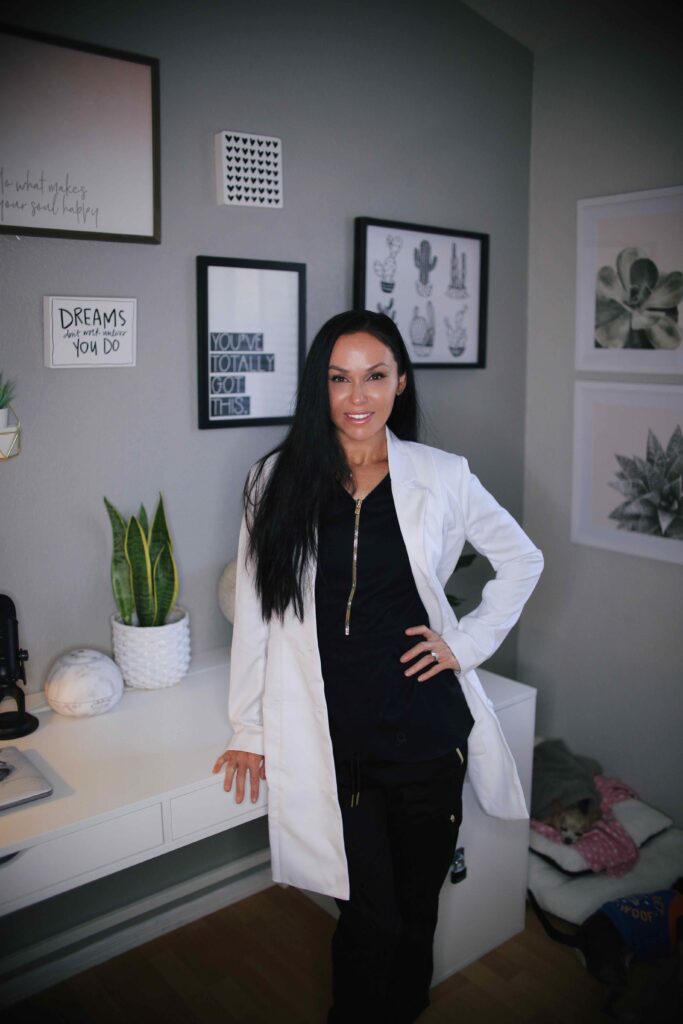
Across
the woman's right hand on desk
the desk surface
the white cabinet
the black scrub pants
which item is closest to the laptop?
the desk surface

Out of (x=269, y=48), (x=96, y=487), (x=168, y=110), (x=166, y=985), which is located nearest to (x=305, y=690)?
(x=96, y=487)

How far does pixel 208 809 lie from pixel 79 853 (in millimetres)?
293

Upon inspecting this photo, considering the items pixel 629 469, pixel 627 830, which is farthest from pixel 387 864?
pixel 629 469

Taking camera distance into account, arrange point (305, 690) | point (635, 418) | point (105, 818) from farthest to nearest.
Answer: point (635, 418), point (305, 690), point (105, 818)

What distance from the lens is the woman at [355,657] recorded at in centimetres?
199

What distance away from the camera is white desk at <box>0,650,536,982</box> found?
70.5 inches

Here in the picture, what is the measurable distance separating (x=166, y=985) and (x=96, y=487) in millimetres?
1296

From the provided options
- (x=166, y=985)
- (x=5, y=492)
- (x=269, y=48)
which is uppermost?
(x=269, y=48)

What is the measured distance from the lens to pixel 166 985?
2.42m

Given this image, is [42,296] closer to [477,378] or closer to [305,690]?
[305,690]

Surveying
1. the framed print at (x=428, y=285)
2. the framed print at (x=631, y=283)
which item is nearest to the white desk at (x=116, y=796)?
the framed print at (x=428, y=285)

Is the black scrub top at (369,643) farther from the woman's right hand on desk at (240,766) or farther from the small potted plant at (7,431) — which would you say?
the small potted plant at (7,431)

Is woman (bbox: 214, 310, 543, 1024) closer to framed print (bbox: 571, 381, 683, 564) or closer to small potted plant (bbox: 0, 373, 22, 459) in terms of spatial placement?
small potted plant (bbox: 0, 373, 22, 459)

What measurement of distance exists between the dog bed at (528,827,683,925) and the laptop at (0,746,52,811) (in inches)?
62.5
